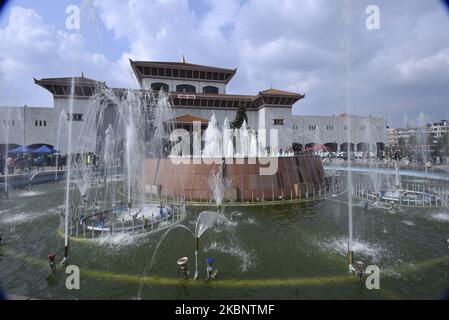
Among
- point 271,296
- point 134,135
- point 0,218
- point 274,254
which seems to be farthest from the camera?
point 134,135

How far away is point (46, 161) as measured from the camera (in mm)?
39500

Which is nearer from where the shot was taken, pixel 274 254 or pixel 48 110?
pixel 274 254

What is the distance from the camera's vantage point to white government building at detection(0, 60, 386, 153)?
37.2m

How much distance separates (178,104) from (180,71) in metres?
5.89

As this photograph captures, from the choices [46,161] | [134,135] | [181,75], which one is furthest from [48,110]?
[134,135]

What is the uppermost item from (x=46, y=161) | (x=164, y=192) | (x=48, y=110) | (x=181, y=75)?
(x=181, y=75)

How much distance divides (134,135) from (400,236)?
55.5 feet

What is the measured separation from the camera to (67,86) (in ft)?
119

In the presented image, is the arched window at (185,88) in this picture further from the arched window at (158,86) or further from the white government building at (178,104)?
the arched window at (158,86)

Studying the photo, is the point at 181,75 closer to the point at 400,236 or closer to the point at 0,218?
the point at 0,218

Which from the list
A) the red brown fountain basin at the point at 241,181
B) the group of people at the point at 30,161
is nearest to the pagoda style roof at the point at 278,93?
the red brown fountain basin at the point at 241,181

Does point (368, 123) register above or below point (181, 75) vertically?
below

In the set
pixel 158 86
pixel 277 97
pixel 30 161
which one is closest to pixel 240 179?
pixel 277 97
